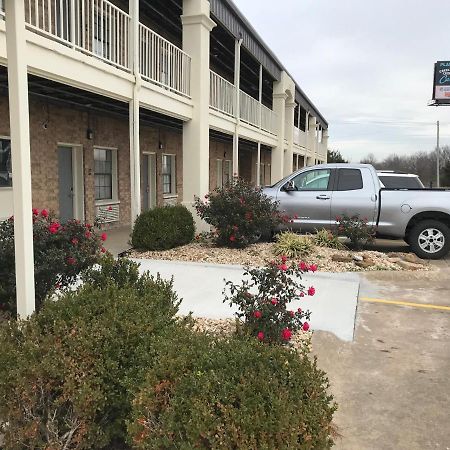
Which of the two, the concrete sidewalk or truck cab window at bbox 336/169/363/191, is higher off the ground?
truck cab window at bbox 336/169/363/191

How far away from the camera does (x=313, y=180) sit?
1062 centimetres

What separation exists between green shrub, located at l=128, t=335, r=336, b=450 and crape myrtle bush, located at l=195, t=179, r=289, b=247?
6.35m

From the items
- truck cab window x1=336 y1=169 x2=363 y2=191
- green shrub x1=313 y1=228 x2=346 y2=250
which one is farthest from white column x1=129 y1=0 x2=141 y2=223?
truck cab window x1=336 y1=169 x2=363 y2=191

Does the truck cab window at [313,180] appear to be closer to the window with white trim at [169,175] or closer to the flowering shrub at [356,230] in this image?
the flowering shrub at [356,230]

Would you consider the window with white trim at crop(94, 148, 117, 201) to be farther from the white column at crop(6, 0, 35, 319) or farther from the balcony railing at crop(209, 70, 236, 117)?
the white column at crop(6, 0, 35, 319)

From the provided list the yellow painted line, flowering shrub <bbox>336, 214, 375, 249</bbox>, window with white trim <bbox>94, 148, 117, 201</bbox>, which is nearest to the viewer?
the yellow painted line

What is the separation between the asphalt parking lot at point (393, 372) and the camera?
311cm

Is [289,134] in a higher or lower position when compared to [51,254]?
higher

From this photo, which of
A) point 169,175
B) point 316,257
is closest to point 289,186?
point 316,257

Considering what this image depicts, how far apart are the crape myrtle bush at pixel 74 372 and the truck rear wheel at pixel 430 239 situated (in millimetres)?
7578

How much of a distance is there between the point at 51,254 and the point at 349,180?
24.4 feet

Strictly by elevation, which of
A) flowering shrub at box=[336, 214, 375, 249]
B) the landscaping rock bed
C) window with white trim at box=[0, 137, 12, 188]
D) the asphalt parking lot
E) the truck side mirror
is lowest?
the asphalt parking lot

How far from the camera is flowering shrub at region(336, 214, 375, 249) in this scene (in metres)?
9.18

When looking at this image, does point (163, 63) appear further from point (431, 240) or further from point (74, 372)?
point (74, 372)
